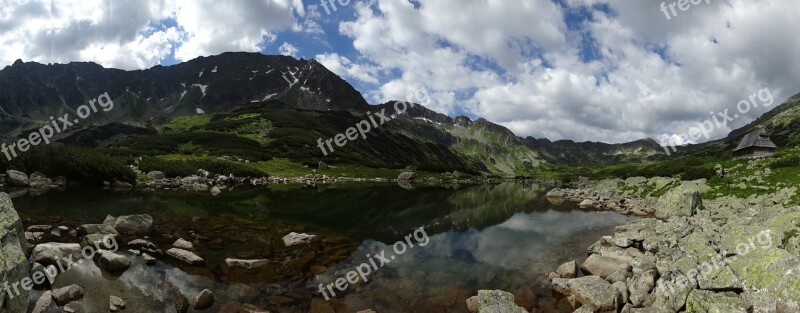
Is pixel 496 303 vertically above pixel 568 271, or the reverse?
pixel 496 303

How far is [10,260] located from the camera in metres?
11.2

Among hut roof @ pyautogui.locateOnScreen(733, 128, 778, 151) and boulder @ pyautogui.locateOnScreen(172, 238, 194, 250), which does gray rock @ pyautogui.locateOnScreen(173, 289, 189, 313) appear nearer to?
boulder @ pyautogui.locateOnScreen(172, 238, 194, 250)

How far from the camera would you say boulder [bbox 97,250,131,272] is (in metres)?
16.6

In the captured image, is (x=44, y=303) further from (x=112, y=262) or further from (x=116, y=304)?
(x=112, y=262)

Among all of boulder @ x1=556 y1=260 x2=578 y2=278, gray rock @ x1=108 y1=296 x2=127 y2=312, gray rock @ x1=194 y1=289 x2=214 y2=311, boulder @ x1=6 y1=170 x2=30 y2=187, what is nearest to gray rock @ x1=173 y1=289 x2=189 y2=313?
gray rock @ x1=194 y1=289 x2=214 y2=311

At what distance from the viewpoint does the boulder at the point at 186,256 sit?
1856 centimetres

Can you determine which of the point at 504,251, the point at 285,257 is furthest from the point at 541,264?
the point at 285,257

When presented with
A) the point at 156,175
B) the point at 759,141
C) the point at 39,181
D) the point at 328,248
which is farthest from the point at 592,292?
the point at 759,141

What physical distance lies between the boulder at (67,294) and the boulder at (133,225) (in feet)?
32.3

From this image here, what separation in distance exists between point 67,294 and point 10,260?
105 inches

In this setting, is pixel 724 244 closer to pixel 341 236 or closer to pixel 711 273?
pixel 711 273

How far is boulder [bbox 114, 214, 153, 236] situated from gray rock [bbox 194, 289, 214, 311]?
11584 mm

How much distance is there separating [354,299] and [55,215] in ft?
80.0

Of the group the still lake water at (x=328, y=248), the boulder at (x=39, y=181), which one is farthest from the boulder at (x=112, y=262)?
the boulder at (x=39, y=181)
